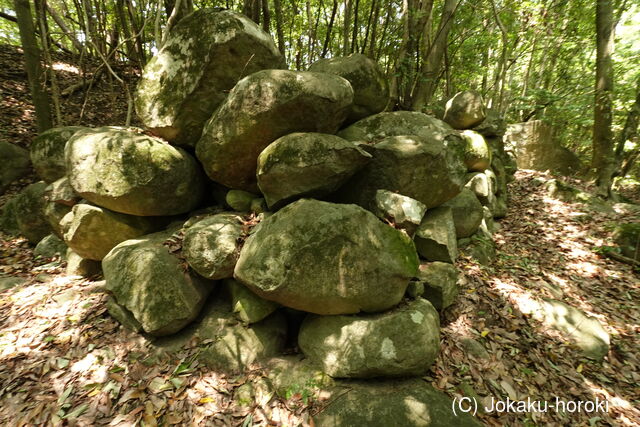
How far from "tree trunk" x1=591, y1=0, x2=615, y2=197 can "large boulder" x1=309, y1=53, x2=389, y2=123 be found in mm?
7210

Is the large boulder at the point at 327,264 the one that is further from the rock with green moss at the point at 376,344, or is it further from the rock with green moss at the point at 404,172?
the rock with green moss at the point at 404,172

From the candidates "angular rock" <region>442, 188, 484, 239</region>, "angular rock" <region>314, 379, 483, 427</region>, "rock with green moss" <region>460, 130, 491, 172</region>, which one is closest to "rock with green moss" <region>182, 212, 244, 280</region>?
"angular rock" <region>314, 379, 483, 427</region>

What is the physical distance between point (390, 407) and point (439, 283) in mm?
2010

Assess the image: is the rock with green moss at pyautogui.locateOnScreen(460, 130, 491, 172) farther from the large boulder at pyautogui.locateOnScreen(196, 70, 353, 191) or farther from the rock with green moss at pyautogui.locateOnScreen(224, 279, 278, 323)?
the rock with green moss at pyautogui.locateOnScreen(224, 279, 278, 323)

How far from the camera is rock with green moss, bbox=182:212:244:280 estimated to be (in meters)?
3.90

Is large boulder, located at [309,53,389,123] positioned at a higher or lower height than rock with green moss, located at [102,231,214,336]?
higher

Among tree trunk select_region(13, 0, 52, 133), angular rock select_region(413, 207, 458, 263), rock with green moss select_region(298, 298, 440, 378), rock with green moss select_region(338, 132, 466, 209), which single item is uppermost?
tree trunk select_region(13, 0, 52, 133)

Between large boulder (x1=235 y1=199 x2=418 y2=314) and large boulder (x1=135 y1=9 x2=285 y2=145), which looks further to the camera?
large boulder (x1=135 y1=9 x2=285 y2=145)

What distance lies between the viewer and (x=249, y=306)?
3979 mm

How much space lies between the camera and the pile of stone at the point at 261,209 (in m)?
3.54

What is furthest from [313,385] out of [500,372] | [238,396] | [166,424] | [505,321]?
[505,321]

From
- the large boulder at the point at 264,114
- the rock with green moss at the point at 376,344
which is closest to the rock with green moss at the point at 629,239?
the rock with green moss at the point at 376,344

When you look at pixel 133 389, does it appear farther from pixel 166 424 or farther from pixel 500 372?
pixel 500 372

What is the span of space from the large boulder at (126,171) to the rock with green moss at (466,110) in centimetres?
644
